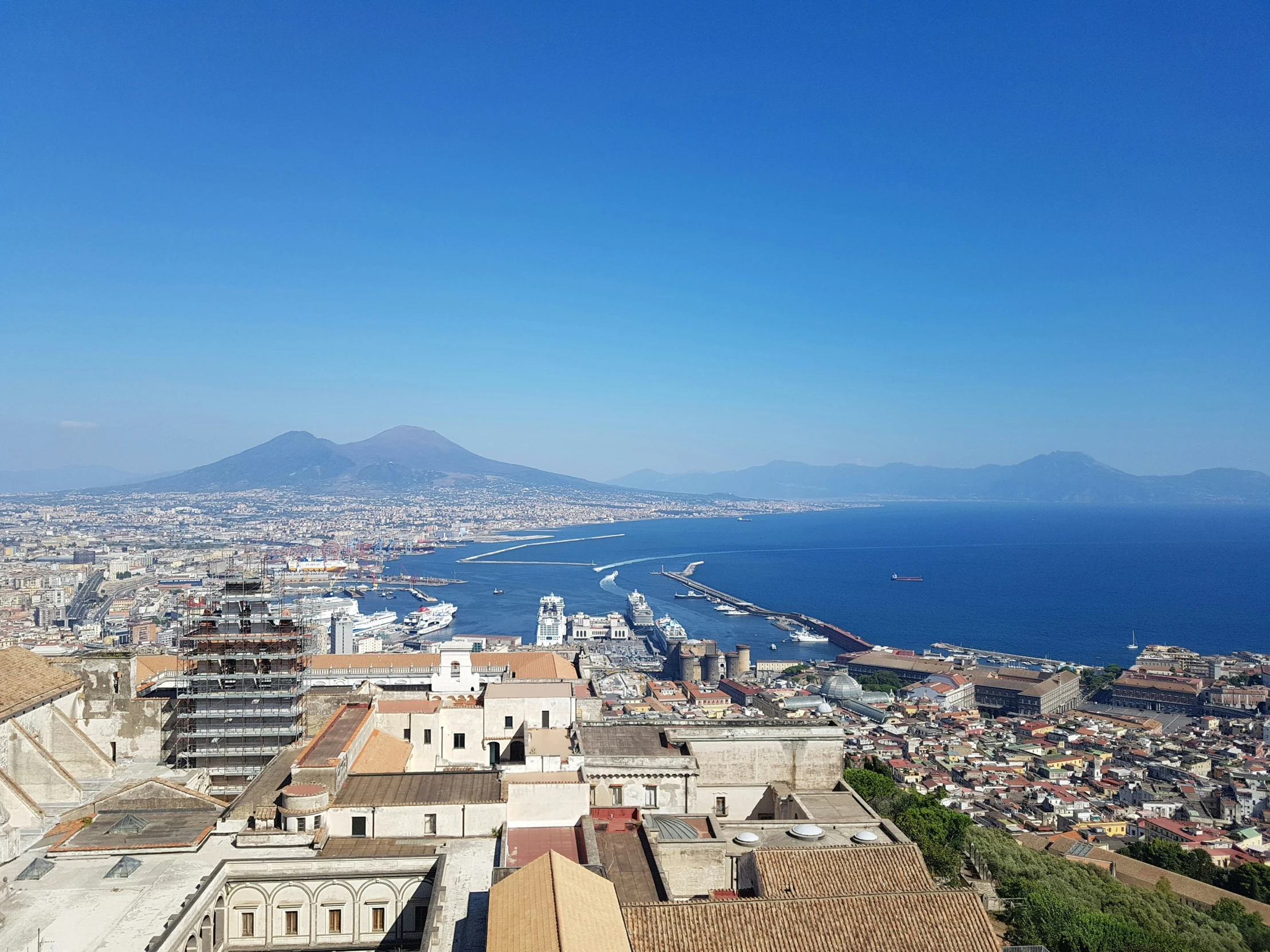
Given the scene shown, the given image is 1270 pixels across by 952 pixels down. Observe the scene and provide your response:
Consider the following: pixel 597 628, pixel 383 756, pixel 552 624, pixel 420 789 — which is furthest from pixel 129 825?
pixel 597 628

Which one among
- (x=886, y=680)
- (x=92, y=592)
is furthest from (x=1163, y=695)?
(x=92, y=592)

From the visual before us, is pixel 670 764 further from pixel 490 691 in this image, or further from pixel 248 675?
pixel 248 675

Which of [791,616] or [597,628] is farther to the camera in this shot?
[791,616]

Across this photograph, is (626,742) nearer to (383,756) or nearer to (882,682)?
(383,756)

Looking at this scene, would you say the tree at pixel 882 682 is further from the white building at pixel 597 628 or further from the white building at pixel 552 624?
the white building at pixel 597 628

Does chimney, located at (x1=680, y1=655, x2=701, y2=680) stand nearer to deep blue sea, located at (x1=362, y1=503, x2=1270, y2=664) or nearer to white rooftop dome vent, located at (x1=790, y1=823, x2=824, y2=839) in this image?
deep blue sea, located at (x1=362, y1=503, x2=1270, y2=664)

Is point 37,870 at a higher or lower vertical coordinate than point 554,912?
lower
